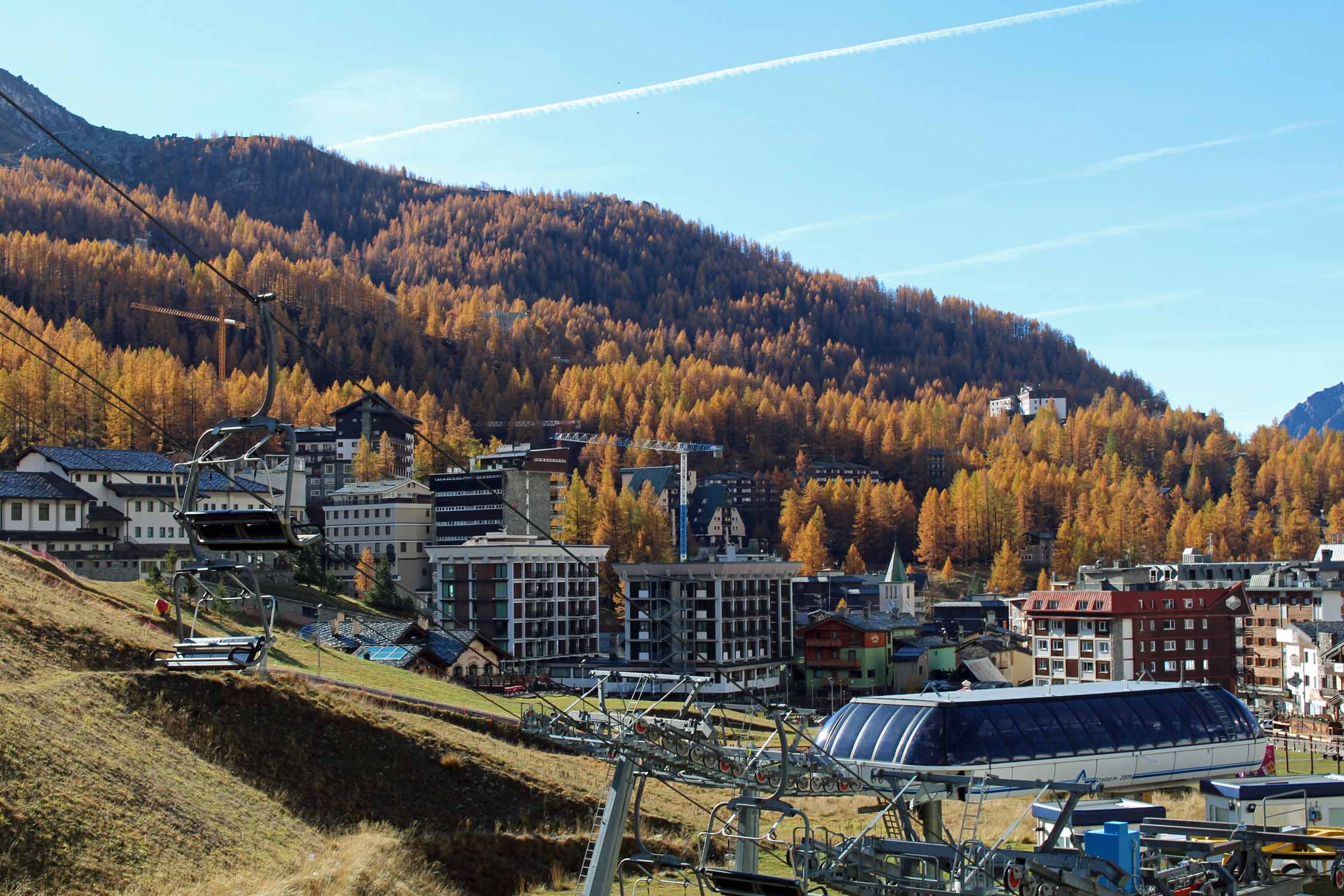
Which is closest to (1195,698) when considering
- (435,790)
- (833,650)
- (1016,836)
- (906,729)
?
(906,729)

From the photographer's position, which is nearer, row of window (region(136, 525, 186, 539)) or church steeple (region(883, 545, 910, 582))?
row of window (region(136, 525, 186, 539))

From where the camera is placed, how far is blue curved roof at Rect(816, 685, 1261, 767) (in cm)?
4344

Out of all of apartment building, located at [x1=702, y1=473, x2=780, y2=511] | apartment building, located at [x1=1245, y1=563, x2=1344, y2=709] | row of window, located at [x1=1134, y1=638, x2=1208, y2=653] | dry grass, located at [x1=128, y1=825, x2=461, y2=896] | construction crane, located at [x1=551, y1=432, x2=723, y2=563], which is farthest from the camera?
construction crane, located at [x1=551, y1=432, x2=723, y2=563]

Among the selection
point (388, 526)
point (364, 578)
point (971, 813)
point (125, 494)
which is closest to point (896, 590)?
point (388, 526)

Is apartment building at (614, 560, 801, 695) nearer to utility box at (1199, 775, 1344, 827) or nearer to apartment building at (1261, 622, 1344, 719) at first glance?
apartment building at (1261, 622, 1344, 719)

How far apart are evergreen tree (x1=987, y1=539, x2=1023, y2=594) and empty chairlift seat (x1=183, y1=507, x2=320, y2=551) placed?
114 meters

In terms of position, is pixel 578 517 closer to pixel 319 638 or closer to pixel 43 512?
pixel 43 512

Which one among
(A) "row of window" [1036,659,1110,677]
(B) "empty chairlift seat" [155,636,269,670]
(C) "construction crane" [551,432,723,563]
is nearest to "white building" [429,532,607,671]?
(A) "row of window" [1036,659,1110,677]

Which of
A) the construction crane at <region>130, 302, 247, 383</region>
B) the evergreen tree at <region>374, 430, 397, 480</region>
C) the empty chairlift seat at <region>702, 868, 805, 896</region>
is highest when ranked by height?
the construction crane at <region>130, 302, 247, 383</region>

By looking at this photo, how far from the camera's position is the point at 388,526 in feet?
354

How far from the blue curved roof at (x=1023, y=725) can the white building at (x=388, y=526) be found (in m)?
65.7

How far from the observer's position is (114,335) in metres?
179

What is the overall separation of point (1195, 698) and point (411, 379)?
161437 millimetres

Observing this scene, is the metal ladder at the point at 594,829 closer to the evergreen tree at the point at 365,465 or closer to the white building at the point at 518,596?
the white building at the point at 518,596
